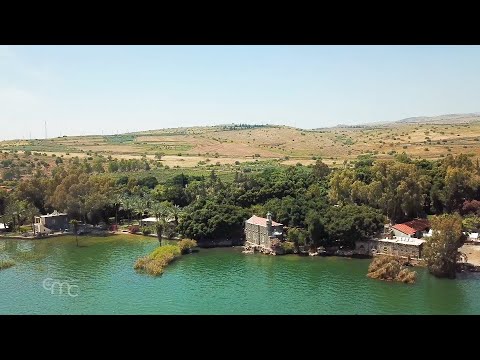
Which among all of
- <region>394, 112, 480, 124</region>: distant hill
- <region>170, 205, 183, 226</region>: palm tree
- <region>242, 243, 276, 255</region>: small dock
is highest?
<region>394, 112, 480, 124</region>: distant hill

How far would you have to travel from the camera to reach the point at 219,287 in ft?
39.5

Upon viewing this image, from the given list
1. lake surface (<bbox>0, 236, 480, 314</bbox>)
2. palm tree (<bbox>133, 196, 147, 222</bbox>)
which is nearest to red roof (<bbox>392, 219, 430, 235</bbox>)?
lake surface (<bbox>0, 236, 480, 314</bbox>)

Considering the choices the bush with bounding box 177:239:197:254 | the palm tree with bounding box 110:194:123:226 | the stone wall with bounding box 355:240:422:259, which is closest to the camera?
the stone wall with bounding box 355:240:422:259

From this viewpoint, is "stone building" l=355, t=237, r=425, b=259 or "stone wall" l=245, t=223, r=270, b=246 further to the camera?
"stone wall" l=245, t=223, r=270, b=246

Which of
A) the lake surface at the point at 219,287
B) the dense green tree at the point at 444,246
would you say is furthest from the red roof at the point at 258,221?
the dense green tree at the point at 444,246

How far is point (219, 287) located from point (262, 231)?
3.94 meters

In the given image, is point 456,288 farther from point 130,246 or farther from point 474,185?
point 130,246

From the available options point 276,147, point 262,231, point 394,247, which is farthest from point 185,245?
point 276,147

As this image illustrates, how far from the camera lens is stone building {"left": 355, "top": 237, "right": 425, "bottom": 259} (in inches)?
547

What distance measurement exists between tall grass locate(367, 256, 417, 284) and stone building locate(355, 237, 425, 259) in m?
1.39

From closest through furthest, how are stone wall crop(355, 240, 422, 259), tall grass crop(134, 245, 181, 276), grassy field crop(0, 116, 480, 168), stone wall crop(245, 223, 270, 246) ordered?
tall grass crop(134, 245, 181, 276) → stone wall crop(355, 240, 422, 259) → stone wall crop(245, 223, 270, 246) → grassy field crop(0, 116, 480, 168)

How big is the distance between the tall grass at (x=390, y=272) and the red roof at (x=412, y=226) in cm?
266

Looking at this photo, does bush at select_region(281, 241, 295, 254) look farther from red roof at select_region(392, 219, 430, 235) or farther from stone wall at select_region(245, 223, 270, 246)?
red roof at select_region(392, 219, 430, 235)
